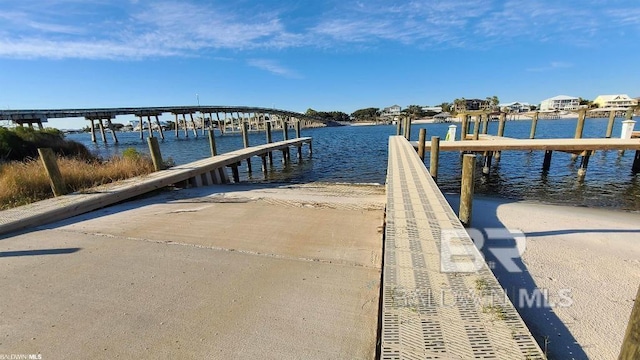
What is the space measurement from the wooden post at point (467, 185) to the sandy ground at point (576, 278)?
54cm

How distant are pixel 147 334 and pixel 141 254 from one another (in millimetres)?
2002

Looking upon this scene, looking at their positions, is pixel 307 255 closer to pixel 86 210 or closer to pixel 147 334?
pixel 147 334

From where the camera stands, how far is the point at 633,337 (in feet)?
5.28

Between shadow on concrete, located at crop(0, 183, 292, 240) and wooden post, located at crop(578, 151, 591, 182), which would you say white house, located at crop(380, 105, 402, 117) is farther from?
shadow on concrete, located at crop(0, 183, 292, 240)

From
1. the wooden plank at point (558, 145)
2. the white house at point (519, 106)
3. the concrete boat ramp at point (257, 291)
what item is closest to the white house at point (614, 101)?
the white house at point (519, 106)

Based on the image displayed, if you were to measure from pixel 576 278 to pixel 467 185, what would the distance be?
6.70ft

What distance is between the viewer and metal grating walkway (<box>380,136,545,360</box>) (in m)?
2.04

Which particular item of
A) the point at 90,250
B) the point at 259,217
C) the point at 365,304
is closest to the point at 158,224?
the point at 90,250

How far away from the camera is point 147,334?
266 cm

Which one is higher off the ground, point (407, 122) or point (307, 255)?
point (407, 122)

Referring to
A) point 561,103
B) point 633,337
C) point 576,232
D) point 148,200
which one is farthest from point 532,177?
point 561,103

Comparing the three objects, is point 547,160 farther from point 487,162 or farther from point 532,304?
point 532,304

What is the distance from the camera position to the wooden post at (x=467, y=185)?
17.3 ft

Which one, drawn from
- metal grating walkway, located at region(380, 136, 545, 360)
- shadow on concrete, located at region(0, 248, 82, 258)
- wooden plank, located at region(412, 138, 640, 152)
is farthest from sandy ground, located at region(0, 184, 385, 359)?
wooden plank, located at region(412, 138, 640, 152)
